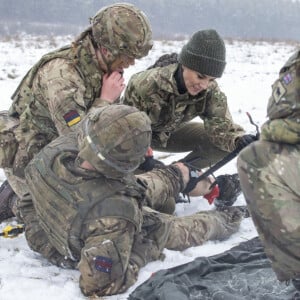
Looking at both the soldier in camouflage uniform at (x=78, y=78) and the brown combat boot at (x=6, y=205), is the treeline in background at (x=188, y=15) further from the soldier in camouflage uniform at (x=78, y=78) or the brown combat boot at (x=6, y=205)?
the brown combat boot at (x=6, y=205)

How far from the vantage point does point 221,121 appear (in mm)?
4180

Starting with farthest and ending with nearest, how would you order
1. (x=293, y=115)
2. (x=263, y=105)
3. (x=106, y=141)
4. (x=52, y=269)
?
(x=263, y=105) < (x=52, y=269) < (x=106, y=141) < (x=293, y=115)

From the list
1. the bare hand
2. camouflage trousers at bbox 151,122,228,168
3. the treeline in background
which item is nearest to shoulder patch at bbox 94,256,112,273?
the bare hand

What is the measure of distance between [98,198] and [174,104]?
1546 millimetres

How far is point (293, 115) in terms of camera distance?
234 centimetres

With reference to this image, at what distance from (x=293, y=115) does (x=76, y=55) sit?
1.87m

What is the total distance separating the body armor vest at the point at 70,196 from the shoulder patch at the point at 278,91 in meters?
0.93

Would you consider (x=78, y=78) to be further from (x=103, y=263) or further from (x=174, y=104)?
(x=103, y=263)

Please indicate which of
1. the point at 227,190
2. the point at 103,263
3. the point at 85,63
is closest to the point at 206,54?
the point at 85,63

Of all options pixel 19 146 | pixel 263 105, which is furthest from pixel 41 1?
pixel 19 146

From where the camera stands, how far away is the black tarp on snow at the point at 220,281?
8.85ft

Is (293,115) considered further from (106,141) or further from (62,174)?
(62,174)

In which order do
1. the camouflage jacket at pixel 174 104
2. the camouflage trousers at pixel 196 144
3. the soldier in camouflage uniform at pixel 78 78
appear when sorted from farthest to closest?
the camouflage trousers at pixel 196 144 < the camouflage jacket at pixel 174 104 < the soldier in camouflage uniform at pixel 78 78

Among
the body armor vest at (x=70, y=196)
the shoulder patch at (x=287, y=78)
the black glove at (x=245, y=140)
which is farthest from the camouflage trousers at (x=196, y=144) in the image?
the shoulder patch at (x=287, y=78)
